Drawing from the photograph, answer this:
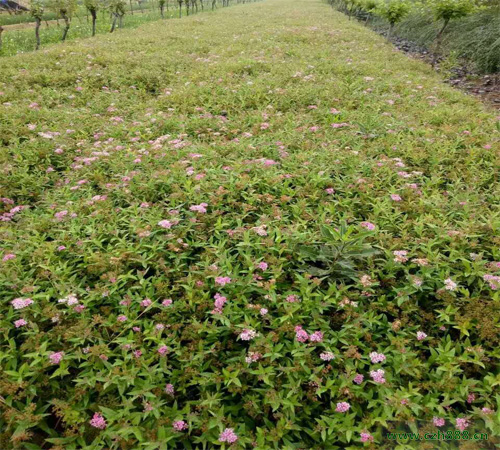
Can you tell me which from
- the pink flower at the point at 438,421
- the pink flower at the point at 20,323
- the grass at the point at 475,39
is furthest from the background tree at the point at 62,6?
the pink flower at the point at 438,421

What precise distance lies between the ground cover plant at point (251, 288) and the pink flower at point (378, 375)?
0.13 feet

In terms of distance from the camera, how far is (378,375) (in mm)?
2164

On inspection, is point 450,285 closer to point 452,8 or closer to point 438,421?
point 438,421

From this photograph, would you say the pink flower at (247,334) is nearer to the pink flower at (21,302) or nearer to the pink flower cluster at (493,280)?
the pink flower at (21,302)

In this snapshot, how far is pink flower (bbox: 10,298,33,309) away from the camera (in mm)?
2439

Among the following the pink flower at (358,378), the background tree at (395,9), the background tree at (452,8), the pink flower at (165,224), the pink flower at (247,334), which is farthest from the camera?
the background tree at (395,9)

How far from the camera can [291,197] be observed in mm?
3707

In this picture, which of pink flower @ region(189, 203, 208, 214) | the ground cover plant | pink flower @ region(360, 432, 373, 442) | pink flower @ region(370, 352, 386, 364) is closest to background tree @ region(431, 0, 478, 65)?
the ground cover plant

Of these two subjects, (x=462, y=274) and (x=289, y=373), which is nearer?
(x=289, y=373)

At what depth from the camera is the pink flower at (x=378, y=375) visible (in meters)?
2.14

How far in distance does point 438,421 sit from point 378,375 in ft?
1.32

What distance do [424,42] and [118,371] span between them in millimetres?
19972

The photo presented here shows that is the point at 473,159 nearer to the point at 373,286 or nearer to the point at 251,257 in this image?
the point at 373,286

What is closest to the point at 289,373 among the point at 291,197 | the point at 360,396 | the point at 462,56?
the point at 360,396
